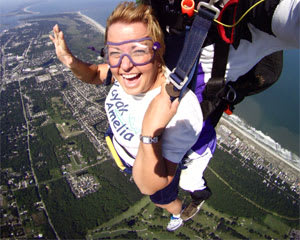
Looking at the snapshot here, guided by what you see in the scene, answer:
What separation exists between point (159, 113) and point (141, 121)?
27cm

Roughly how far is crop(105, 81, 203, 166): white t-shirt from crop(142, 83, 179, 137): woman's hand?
9 centimetres

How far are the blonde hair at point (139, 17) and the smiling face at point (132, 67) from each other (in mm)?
16

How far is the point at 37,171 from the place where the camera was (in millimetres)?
11648

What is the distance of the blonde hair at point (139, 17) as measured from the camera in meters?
0.82

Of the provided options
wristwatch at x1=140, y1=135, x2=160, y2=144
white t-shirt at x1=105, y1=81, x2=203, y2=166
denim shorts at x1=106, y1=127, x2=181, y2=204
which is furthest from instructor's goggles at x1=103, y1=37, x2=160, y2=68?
denim shorts at x1=106, y1=127, x2=181, y2=204

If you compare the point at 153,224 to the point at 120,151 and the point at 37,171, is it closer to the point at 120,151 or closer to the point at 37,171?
the point at 37,171

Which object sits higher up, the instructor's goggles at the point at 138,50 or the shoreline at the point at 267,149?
the instructor's goggles at the point at 138,50

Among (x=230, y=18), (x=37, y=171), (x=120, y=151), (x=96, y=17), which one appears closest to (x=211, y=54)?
(x=230, y=18)

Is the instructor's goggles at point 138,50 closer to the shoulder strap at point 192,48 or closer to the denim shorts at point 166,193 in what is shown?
the shoulder strap at point 192,48

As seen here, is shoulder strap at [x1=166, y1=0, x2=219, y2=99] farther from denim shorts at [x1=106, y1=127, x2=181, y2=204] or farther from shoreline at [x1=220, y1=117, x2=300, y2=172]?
shoreline at [x1=220, y1=117, x2=300, y2=172]

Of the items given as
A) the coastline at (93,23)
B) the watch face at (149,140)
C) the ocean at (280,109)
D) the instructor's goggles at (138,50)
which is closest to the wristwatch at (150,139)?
the watch face at (149,140)

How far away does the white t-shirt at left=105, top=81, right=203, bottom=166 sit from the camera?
0.85m

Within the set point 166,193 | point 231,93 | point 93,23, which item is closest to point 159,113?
point 231,93

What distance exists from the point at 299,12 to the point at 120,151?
993mm
